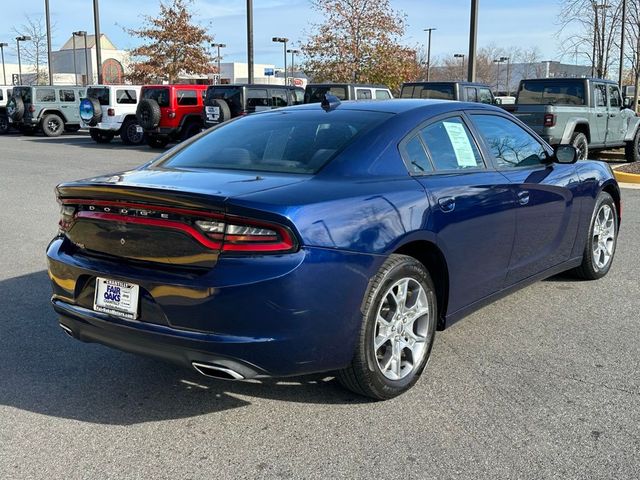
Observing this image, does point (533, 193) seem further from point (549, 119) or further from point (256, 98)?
point (256, 98)

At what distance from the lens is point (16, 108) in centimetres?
2719

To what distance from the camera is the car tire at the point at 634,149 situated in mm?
15562

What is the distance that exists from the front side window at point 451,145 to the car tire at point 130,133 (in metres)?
20.4

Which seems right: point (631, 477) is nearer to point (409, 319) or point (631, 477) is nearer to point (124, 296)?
point (409, 319)

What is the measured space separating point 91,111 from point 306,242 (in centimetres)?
2203

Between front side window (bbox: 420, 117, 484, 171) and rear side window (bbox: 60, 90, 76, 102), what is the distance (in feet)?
84.9

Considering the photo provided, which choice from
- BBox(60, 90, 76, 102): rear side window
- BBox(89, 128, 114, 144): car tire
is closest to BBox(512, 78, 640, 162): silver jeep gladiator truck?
BBox(89, 128, 114, 144): car tire

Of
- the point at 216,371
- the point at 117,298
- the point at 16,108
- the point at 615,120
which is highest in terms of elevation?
the point at 16,108

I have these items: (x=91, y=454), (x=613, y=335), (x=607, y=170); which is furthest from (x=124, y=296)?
(x=607, y=170)

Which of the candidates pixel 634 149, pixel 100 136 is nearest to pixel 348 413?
pixel 634 149

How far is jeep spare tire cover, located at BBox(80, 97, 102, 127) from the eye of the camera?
23109 mm

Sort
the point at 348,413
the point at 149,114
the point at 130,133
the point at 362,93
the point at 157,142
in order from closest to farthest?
the point at 348,413 < the point at 362,93 < the point at 149,114 < the point at 157,142 < the point at 130,133

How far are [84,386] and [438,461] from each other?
2.01m

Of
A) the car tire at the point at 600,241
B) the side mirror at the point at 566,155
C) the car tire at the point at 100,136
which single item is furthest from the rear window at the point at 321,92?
the side mirror at the point at 566,155
